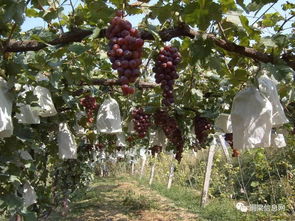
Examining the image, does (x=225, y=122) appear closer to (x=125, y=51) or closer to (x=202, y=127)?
(x=202, y=127)

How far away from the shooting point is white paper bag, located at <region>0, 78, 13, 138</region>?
6.43ft

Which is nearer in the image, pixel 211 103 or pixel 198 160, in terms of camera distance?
pixel 211 103

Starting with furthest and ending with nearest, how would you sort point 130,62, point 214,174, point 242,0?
point 214,174
point 242,0
point 130,62

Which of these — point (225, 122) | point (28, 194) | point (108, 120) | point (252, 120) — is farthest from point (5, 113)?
point (28, 194)

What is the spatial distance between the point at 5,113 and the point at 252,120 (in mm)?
1344

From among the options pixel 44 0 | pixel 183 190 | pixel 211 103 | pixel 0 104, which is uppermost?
pixel 44 0

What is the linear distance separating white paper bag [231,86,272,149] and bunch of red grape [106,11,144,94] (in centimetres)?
86

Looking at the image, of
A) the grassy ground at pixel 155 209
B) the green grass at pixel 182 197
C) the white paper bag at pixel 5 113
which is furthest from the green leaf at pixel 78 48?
the green grass at pixel 182 197

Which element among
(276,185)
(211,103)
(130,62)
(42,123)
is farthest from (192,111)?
(276,185)

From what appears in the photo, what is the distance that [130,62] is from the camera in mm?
1463

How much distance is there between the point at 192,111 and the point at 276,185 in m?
6.45

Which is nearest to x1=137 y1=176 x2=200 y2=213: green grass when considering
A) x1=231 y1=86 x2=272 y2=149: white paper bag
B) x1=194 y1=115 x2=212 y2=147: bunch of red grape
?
x1=194 y1=115 x2=212 y2=147: bunch of red grape

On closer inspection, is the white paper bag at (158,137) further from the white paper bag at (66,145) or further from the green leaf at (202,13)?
the green leaf at (202,13)

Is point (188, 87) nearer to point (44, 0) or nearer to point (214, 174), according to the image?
point (44, 0)
